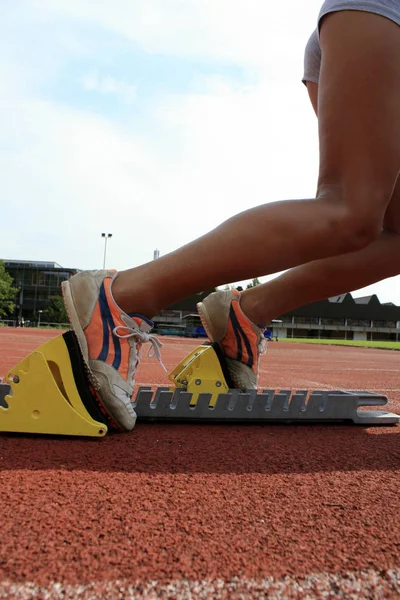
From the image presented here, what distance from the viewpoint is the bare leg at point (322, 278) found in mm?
2119

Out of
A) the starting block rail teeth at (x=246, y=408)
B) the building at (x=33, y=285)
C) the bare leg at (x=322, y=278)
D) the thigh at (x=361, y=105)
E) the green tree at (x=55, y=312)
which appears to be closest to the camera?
the thigh at (x=361, y=105)

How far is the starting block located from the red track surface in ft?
0.23

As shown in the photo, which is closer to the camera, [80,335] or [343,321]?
[80,335]

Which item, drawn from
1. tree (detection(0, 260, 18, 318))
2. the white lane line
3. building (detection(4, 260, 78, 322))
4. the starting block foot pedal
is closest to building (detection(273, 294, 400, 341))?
building (detection(4, 260, 78, 322))

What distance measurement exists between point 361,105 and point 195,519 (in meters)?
1.31

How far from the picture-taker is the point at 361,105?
4.85ft

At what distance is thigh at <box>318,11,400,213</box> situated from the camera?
1457 millimetres

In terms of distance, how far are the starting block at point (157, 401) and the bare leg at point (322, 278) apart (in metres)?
0.29

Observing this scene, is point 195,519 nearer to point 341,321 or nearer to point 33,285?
point 341,321

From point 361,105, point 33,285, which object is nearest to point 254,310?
point 361,105

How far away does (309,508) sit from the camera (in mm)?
993

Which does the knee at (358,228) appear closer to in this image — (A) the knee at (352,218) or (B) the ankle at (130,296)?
(A) the knee at (352,218)

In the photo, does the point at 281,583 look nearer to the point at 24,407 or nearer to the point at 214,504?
the point at 214,504

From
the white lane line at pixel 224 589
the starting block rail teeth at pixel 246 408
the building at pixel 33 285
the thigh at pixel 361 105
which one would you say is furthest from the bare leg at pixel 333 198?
the building at pixel 33 285
